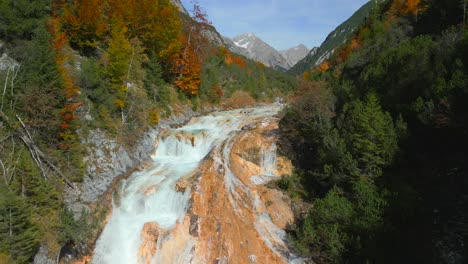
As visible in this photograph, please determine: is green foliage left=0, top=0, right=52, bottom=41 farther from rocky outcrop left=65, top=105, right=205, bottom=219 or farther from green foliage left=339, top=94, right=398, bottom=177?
green foliage left=339, top=94, right=398, bottom=177

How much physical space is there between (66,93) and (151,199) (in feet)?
26.1

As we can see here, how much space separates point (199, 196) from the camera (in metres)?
17.7

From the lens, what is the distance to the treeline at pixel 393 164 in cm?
1323

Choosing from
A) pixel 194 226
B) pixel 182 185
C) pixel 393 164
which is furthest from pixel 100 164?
pixel 393 164

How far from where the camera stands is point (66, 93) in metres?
17.1

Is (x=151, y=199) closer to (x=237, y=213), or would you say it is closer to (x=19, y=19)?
(x=237, y=213)

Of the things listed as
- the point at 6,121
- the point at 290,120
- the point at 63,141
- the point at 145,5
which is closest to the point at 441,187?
the point at 290,120

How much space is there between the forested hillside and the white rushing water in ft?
4.58

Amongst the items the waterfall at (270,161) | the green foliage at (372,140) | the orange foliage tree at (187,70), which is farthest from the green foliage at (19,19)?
the green foliage at (372,140)

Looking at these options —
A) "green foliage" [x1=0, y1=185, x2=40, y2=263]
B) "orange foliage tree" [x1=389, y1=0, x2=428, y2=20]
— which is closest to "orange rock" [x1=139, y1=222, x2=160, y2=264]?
"green foliage" [x1=0, y1=185, x2=40, y2=263]

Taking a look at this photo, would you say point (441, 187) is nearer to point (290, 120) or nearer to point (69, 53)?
point (290, 120)

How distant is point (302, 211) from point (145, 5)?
2702 centimetres

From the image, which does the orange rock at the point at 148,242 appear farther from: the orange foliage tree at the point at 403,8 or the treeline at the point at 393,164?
the orange foliage tree at the point at 403,8

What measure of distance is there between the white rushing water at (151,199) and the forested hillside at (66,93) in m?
1.39
